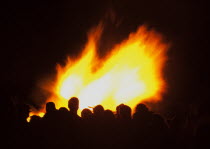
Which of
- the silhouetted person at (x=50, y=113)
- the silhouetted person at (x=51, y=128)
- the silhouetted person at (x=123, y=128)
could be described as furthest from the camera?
the silhouetted person at (x=50, y=113)

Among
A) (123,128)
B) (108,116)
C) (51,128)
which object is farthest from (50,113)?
(123,128)

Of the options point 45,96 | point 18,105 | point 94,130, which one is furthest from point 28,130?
point 45,96

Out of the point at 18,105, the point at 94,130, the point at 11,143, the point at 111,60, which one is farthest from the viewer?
the point at 111,60

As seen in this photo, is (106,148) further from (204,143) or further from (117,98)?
(117,98)

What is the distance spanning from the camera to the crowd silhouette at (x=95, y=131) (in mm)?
4863

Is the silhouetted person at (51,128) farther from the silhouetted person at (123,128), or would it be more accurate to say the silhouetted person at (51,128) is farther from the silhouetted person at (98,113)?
the silhouetted person at (123,128)

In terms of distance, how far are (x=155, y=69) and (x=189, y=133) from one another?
269 centimetres

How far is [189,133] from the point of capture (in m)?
5.64

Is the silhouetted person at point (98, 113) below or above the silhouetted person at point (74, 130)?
above

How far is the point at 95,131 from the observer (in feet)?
16.6

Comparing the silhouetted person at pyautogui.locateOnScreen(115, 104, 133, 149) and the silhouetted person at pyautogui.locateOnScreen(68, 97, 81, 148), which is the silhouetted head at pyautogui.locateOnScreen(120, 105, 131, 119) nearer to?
the silhouetted person at pyautogui.locateOnScreen(115, 104, 133, 149)

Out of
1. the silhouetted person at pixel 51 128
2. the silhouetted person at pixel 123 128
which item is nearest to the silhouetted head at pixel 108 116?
the silhouetted person at pixel 123 128

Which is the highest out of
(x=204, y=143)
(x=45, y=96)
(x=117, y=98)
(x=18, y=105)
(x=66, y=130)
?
(x=45, y=96)

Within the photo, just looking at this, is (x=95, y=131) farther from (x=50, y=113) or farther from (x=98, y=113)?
(x=50, y=113)
